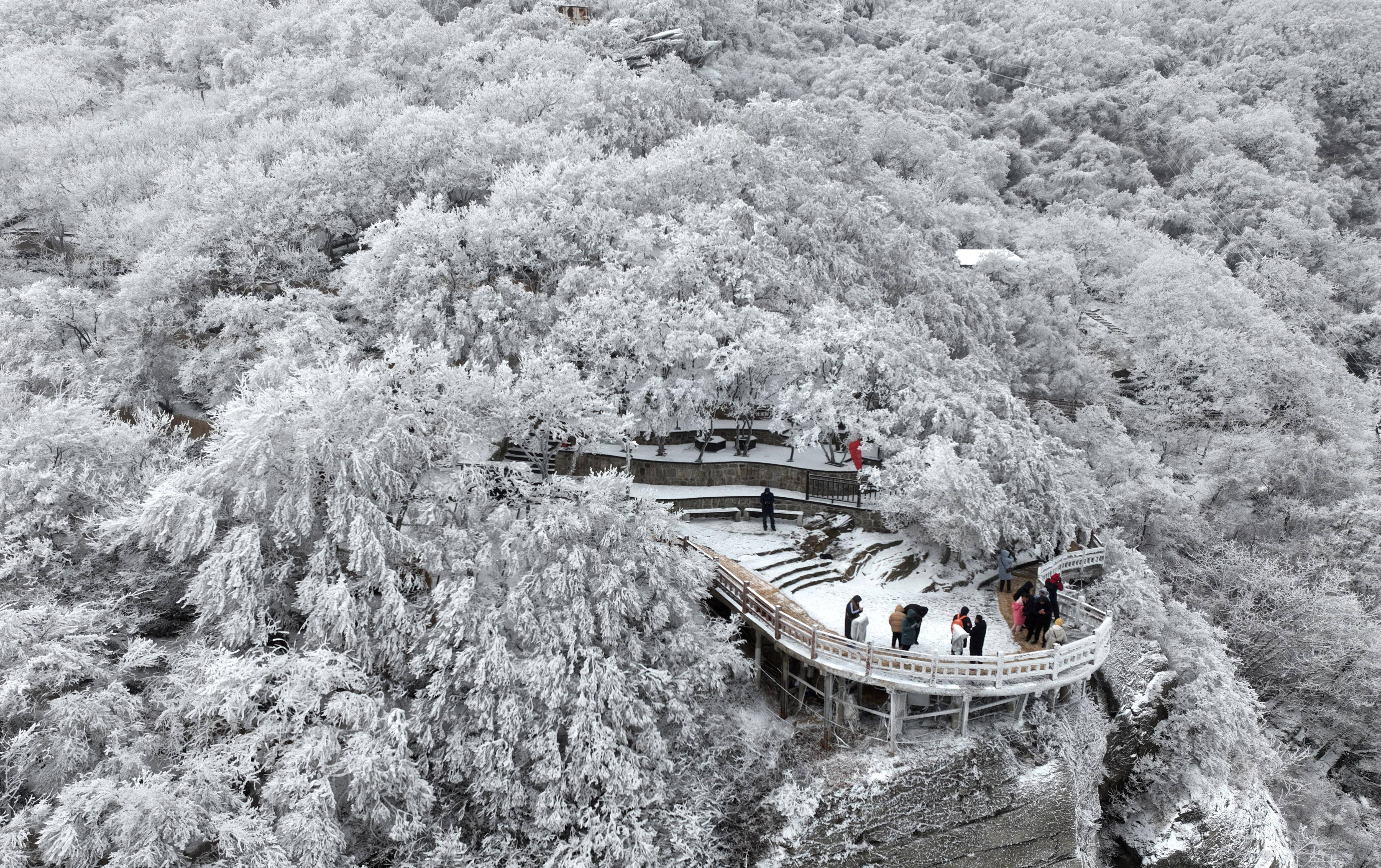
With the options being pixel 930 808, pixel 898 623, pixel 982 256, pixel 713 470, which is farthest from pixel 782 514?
pixel 982 256

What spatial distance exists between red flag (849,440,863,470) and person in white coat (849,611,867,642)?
6.23 m

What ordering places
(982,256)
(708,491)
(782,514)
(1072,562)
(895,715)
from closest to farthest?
(895,715)
(1072,562)
(782,514)
(708,491)
(982,256)

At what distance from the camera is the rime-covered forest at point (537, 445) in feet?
45.4

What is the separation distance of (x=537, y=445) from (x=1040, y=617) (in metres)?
13.1

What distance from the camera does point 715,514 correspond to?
21875mm

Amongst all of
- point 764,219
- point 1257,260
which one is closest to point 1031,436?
point 764,219

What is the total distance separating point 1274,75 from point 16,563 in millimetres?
98042

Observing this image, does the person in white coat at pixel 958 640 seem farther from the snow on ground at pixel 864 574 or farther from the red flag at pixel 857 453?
the red flag at pixel 857 453

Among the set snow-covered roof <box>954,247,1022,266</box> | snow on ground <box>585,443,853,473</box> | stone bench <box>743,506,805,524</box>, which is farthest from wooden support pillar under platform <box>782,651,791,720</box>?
snow-covered roof <box>954,247,1022,266</box>

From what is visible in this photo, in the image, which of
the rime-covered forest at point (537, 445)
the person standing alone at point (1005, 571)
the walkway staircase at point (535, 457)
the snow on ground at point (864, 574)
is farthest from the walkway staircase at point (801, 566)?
the walkway staircase at point (535, 457)

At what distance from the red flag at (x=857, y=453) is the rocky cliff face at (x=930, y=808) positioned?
7898 mm

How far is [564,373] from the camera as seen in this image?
1873 cm

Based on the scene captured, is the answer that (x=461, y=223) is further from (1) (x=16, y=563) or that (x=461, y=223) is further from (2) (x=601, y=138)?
(1) (x=16, y=563)

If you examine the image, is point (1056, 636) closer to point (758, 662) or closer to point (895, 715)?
point (895, 715)
